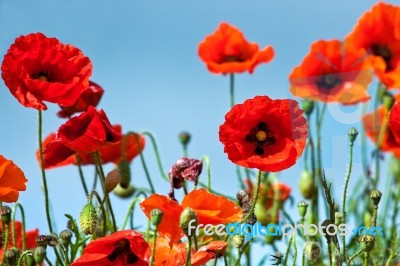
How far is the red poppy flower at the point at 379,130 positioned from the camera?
2607 millimetres

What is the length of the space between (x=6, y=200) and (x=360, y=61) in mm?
1233

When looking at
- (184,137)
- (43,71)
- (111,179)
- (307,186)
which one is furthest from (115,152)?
(111,179)

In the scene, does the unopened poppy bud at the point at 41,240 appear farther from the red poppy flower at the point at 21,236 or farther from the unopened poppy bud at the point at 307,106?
the unopened poppy bud at the point at 307,106

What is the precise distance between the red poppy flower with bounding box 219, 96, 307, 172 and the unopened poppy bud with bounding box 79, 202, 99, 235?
0.81 feet

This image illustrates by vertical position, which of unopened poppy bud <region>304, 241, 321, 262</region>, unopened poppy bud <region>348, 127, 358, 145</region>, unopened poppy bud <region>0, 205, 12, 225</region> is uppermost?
unopened poppy bud <region>348, 127, 358, 145</region>

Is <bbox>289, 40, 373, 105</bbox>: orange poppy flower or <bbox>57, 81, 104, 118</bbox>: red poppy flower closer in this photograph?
<bbox>57, 81, 104, 118</bbox>: red poppy flower

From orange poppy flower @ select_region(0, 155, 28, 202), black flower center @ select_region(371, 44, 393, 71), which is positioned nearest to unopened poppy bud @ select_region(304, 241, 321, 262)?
orange poppy flower @ select_region(0, 155, 28, 202)

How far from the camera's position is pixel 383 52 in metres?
2.57

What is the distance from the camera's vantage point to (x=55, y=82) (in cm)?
171

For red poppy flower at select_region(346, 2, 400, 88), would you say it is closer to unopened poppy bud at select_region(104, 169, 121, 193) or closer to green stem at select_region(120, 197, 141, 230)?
green stem at select_region(120, 197, 141, 230)

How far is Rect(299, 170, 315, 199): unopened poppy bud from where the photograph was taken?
7.72 feet

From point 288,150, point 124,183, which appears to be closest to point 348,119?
point 288,150

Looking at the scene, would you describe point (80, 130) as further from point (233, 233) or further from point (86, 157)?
point (86, 157)

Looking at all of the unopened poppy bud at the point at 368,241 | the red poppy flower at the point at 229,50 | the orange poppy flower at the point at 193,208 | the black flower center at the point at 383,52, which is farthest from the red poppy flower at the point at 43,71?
the black flower center at the point at 383,52
